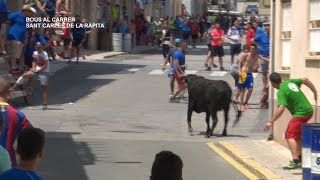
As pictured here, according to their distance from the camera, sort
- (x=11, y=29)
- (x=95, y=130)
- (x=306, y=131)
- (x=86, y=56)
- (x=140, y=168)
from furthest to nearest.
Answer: (x=86, y=56) → (x=11, y=29) → (x=95, y=130) → (x=140, y=168) → (x=306, y=131)

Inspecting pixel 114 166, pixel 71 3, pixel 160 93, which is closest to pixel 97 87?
pixel 160 93

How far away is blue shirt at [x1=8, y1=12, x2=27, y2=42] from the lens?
71.4ft

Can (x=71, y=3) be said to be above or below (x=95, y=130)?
above

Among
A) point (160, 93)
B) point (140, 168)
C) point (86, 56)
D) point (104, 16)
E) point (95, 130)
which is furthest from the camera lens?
point (104, 16)

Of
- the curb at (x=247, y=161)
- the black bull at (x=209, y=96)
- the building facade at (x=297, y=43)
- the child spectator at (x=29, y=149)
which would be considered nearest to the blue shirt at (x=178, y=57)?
the black bull at (x=209, y=96)

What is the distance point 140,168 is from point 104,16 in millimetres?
35554

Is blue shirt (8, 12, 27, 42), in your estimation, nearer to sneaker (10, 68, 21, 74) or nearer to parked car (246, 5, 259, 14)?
sneaker (10, 68, 21, 74)

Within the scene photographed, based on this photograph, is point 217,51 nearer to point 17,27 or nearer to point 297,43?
point 17,27

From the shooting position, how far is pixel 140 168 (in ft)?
43.1

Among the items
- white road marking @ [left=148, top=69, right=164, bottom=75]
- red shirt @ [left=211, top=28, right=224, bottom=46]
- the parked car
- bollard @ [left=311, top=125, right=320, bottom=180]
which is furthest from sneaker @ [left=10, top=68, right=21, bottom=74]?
the parked car

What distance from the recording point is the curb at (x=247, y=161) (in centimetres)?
1256

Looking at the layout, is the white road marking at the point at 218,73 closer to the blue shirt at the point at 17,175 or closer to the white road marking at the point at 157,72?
the white road marking at the point at 157,72

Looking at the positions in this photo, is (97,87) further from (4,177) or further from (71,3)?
(4,177)

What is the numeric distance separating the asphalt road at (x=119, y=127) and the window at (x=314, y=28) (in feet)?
7.64
